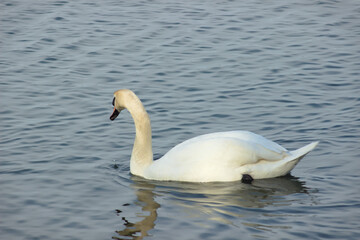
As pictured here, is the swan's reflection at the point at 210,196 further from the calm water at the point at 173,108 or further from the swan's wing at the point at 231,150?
the swan's wing at the point at 231,150

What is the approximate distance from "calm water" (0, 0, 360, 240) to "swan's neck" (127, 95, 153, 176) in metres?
0.21

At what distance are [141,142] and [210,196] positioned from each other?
5.06 feet

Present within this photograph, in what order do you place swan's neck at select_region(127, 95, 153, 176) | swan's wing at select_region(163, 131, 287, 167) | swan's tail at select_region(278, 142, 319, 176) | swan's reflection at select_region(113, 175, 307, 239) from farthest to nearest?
swan's neck at select_region(127, 95, 153, 176), swan's wing at select_region(163, 131, 287, 167), swan's tail at select_region(278, 142, 319, 176), swan's reflection at select_region(113, 175, 307, 239)

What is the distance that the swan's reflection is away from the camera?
8141 mm

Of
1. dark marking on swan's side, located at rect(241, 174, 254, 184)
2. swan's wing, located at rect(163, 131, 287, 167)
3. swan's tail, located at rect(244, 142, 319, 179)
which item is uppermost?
swan's wing, located at rect(163, 131, 287, 167)

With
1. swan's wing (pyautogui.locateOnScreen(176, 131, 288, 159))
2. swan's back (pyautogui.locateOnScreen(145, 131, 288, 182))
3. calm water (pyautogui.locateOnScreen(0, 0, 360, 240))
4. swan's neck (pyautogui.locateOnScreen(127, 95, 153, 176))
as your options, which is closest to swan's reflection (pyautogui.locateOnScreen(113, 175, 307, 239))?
calm water (pyautogui.locateOnScreen(0, 0, 360, 240))

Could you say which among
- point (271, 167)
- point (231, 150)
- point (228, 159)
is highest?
point (231, 150)

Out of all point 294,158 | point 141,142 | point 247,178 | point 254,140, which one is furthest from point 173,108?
point 294,158

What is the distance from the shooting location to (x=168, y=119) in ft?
39.3

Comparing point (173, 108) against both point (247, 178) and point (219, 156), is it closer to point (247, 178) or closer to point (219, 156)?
point (219, 156)

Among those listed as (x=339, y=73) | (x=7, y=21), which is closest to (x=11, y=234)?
(x=339, y=73)

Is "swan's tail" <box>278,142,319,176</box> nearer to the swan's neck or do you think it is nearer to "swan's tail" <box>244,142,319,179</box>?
"swan's tail" <box>244,142,319,179</box>

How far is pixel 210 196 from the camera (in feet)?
28.9

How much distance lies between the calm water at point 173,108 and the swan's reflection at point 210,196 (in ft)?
0.09
